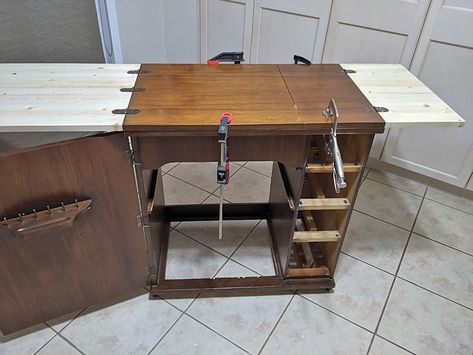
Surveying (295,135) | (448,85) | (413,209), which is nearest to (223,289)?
(295,135)

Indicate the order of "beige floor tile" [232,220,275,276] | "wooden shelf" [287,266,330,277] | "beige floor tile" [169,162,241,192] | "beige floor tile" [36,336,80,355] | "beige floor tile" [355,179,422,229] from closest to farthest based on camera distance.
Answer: "beige floor tile" [36,336,80,355], "wooden shelf" [287,266,330,277], "beige floor tile" [232,220,275,276], "beige floor tile" [355,179,422,229], "beige floor tile" [169,162,241,192]

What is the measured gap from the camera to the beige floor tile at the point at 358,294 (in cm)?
148

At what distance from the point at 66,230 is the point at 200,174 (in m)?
1.13

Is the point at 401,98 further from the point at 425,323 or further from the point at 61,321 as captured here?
the point at 61,321

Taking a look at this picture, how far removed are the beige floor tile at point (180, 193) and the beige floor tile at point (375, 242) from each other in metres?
0.80

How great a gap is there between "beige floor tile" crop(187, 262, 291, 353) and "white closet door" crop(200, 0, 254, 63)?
61.1 inches

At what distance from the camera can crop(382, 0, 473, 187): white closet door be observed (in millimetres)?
1728

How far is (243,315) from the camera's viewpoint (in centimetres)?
146

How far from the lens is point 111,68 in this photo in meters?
1.35

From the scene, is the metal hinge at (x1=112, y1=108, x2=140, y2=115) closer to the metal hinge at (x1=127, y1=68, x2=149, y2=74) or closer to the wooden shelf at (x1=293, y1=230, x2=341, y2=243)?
the metal hinge at (x1=127, y1=68, x2=149, y2=74)

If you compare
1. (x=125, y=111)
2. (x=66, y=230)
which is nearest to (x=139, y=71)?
(x=125, y=111)

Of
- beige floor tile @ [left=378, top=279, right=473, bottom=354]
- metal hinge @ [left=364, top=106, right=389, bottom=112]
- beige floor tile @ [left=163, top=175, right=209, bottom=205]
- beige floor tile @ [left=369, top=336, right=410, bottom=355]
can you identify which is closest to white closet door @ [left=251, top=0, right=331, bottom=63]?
beige floor tile @ [left=163, top=175, right=209, bottom=205]

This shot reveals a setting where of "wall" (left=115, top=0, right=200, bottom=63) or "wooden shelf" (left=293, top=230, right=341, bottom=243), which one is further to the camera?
"wall" (left=115, top=0, right=200, bottom=63)

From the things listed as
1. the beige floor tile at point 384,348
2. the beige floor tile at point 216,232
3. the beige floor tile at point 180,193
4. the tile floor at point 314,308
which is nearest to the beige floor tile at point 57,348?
the tile floor at point 314,308
